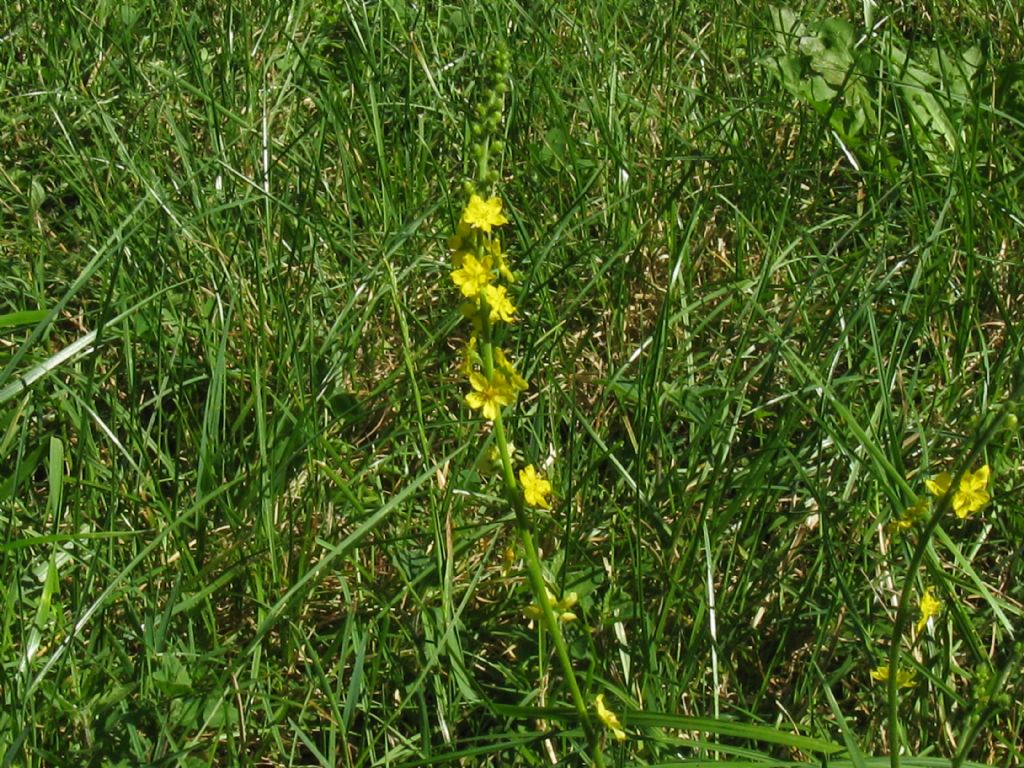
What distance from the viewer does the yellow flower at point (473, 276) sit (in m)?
1.68

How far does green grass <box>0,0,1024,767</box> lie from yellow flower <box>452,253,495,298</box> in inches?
19.5

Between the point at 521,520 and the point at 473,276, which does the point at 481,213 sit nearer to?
the point at 473,276

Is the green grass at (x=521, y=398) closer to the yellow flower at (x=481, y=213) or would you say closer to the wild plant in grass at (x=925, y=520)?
the wild plant in grass at (x=925, y=520)

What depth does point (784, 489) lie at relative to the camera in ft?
8.08

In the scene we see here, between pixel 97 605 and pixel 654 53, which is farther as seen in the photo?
pixel 654 53

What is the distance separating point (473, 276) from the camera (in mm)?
1683

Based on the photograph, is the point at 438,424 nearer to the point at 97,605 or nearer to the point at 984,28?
the point at 97,605

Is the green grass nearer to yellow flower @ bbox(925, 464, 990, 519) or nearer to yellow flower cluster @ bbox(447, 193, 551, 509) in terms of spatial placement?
yellow flower @ bbox(925, 464, 990, 519)

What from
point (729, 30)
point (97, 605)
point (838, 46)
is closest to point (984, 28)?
point (838, 46)

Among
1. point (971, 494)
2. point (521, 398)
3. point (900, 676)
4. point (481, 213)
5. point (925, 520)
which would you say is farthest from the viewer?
point (521, 398)

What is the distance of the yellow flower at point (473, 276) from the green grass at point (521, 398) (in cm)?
50

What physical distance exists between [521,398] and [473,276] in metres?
1.25

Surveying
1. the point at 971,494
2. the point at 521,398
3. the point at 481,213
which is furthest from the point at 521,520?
the point at 521,398

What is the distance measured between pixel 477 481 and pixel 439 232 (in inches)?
25.8
